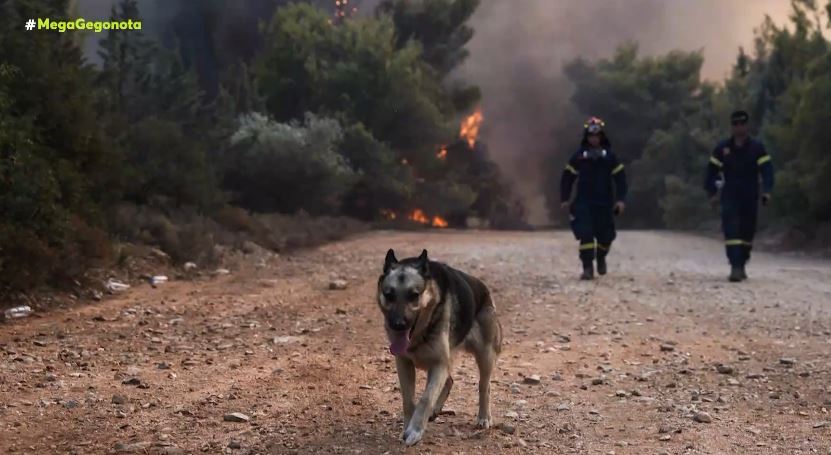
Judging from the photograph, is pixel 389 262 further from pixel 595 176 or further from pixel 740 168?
pixel 740 168

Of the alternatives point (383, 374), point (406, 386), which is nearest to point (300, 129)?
point (383, 374)

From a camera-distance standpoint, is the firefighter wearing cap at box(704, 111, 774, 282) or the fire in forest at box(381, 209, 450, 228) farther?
the fire in forest at box(381, 209, 450, 228)

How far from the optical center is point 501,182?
4569cm

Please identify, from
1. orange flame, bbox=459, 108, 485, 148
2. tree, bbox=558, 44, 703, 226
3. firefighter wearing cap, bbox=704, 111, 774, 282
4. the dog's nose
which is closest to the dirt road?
the dog's nose

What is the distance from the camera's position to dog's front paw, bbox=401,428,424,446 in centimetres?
457

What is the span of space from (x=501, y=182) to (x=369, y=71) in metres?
14.6

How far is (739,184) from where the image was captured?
486 inches

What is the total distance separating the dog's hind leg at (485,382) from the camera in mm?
4988

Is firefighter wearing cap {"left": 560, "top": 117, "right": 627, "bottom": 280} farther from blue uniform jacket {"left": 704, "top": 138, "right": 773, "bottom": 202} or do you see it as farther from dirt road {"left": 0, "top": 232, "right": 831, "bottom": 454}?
blue uniform jacket {"left": 704, "top": 138, "right": 773, "bottom": 202}

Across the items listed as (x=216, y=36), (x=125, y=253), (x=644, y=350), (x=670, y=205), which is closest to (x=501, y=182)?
(x=670, y=205)

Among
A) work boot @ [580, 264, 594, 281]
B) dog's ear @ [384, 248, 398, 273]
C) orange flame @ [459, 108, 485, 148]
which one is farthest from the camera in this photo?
orange flame @ [459, 108, 485, 148]

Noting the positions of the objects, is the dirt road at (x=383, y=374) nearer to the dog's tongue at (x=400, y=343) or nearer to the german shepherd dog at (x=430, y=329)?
the german shepherd dog at (x=430, y=329)

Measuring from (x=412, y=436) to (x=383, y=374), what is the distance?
6.15ft

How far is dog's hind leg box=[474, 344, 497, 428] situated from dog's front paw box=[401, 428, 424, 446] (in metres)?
0.55
